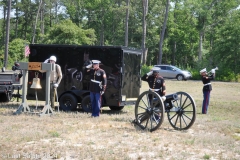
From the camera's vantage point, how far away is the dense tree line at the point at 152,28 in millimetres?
47688

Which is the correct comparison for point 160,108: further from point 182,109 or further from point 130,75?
point 130,75

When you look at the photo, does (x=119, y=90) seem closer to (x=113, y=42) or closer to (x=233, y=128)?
(x=233, y=128)

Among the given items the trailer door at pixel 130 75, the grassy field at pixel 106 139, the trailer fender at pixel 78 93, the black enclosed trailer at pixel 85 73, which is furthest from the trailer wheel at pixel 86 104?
the grassy field at pixel 106 139

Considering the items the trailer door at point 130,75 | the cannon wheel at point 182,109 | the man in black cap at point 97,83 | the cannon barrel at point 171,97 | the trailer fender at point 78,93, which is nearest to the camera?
the cannon wheel at point 182,109

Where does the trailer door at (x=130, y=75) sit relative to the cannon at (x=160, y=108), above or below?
above

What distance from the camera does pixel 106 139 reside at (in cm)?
941

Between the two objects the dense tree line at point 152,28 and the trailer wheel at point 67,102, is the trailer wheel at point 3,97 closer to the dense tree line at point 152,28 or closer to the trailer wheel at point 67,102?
the trailer wheel at point 67,102

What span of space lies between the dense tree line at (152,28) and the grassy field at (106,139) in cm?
3329

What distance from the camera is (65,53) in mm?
15148

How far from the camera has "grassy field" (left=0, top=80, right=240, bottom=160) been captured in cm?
816

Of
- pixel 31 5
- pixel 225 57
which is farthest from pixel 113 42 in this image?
pixel 225 57

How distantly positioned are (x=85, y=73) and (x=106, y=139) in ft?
18.5

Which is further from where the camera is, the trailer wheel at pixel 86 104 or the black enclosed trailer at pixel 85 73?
the trailer wheel at pixel 86 104

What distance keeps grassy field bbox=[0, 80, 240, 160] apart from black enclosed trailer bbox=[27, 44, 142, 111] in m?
1.86
